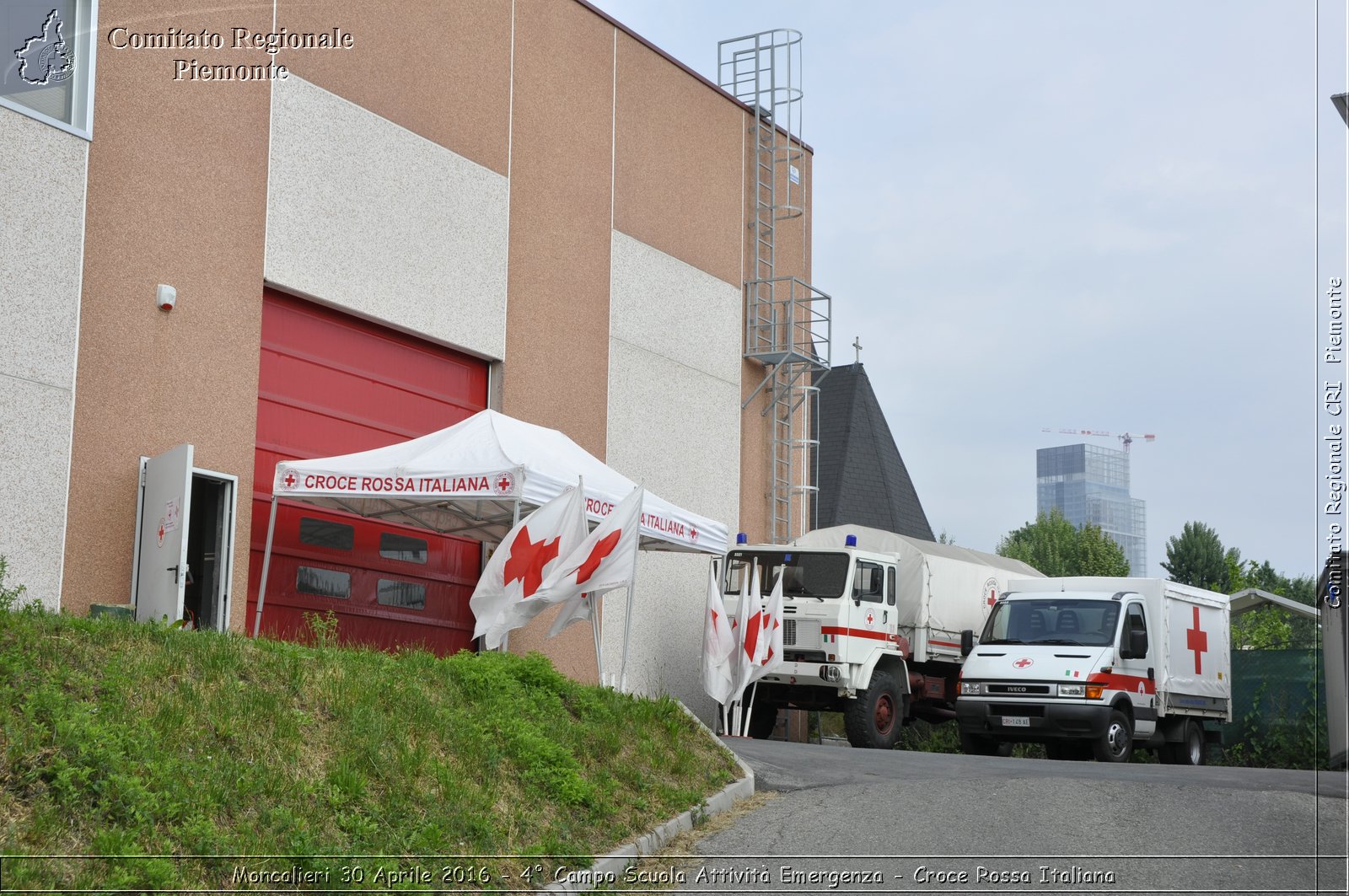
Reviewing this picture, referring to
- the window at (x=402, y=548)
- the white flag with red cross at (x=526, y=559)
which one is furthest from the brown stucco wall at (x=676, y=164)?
the white flag with red cross at (x=526, y=559)

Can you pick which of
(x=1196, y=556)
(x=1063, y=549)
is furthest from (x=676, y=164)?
(x=1063, y=549)

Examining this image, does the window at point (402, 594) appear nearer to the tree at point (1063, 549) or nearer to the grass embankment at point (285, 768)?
the grass embankment at point (285, 768)

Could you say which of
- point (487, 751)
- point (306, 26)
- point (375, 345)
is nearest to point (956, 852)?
point (487, 751)

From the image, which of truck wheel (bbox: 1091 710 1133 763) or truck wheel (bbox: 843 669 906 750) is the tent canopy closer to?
truck wheel (bbox: 843 669 906 750)

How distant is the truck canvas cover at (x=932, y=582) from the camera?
1961cm

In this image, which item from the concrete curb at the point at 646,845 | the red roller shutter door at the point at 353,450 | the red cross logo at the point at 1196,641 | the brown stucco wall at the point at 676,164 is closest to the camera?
the concrete curb at the point at 646,845

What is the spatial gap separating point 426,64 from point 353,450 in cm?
472

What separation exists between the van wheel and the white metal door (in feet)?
42.7

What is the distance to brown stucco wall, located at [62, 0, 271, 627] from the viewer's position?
1250 centimetres

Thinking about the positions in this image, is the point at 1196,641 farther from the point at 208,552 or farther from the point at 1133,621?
the point at 208,552

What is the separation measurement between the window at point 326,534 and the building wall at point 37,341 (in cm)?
332

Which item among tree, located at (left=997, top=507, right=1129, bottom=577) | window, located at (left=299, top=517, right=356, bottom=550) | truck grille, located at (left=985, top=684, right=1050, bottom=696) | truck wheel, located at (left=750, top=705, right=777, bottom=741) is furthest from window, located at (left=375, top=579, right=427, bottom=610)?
tree, located at (left=997, top=507, right=1129, bottom=577)

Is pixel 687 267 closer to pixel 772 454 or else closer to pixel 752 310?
pixel 752 310

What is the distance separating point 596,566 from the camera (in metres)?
12.4
